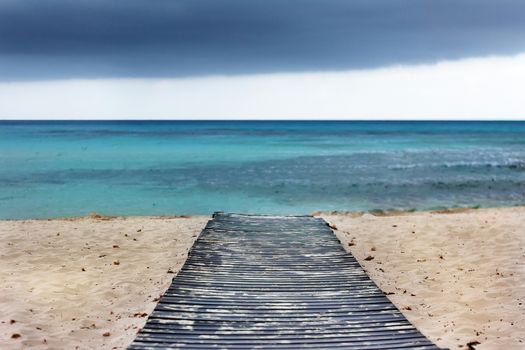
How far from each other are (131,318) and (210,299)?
167 cm

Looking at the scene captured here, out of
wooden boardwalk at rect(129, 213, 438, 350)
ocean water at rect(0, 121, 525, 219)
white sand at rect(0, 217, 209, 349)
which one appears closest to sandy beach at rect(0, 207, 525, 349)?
white sand at rect(0, 217, 209, 349)

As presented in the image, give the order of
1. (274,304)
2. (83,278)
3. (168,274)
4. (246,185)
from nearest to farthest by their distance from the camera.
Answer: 1. (274,304)
2. (83,278)
3. (168,274)
4. (246,185)

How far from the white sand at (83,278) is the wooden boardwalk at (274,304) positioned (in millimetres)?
1088

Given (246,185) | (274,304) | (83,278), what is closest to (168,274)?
(83,278)

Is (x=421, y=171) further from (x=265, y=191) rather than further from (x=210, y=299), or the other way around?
(x=210, y=299)

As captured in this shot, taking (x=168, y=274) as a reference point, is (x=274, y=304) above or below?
above

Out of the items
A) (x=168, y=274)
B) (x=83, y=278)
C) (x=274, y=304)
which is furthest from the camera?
(x=168, y=274)

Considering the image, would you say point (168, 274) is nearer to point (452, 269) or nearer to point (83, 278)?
point (83, 278)

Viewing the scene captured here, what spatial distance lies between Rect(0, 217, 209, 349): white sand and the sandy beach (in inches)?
0.7

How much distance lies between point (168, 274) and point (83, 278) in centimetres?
163

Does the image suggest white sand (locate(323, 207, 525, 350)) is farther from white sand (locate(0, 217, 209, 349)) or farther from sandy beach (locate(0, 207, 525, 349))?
white sand (locate(0, 217, 209, 349))

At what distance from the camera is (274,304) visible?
6871 millimetres

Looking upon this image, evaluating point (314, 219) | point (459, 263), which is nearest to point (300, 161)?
point (314, 219)

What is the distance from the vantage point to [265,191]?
85.3 ft
